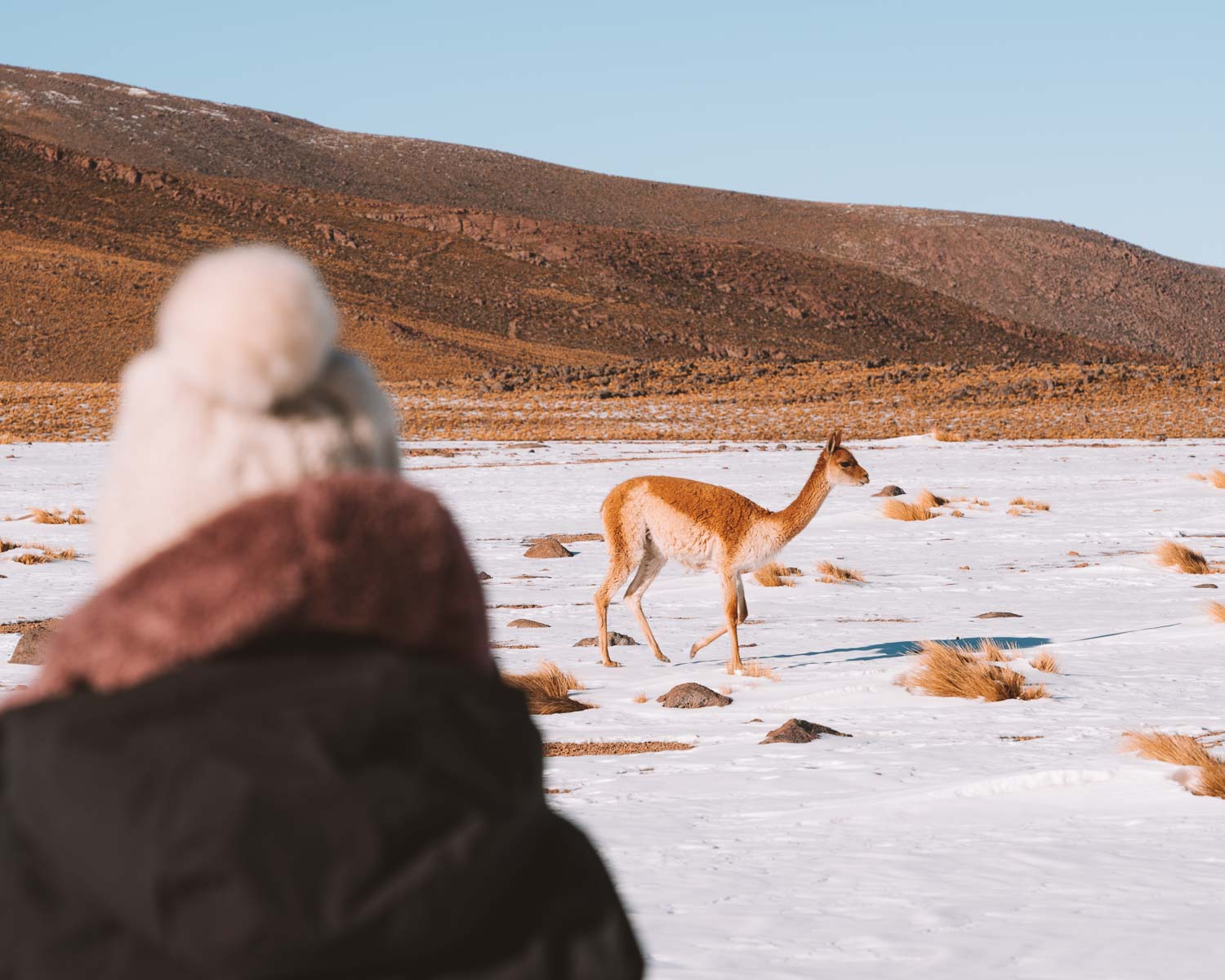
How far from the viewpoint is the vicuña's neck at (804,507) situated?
9156 mm

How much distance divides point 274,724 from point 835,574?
473 inches

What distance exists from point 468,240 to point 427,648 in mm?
93023

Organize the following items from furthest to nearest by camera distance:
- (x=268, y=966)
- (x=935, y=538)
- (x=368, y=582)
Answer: (x=935, y=538)
(x=368, y=582)
(x=268, y=966)

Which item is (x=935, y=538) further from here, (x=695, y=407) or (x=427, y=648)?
(x=695, y=407)

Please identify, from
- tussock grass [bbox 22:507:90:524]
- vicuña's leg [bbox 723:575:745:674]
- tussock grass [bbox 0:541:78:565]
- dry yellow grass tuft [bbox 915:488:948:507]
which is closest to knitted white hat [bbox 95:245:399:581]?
vicuña's leg [bbox 723:575:745:674]

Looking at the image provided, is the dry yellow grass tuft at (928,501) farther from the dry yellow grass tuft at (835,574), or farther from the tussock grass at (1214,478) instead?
the dry yellow grass tuft at (835,574)

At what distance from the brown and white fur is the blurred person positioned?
277 inches

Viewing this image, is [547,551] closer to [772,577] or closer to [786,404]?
[772,577]

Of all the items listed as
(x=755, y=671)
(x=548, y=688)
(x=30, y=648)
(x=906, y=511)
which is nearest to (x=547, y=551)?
(x=906, y=511)

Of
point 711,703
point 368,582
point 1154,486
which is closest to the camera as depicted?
point 368,582

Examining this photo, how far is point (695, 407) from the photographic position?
42406 mm

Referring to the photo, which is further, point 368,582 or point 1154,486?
point 1154,486

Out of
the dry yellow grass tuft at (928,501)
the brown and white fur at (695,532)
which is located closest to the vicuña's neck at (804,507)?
the brown and white fur at (695,532)

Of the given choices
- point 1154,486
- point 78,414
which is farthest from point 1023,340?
point 1154,486
